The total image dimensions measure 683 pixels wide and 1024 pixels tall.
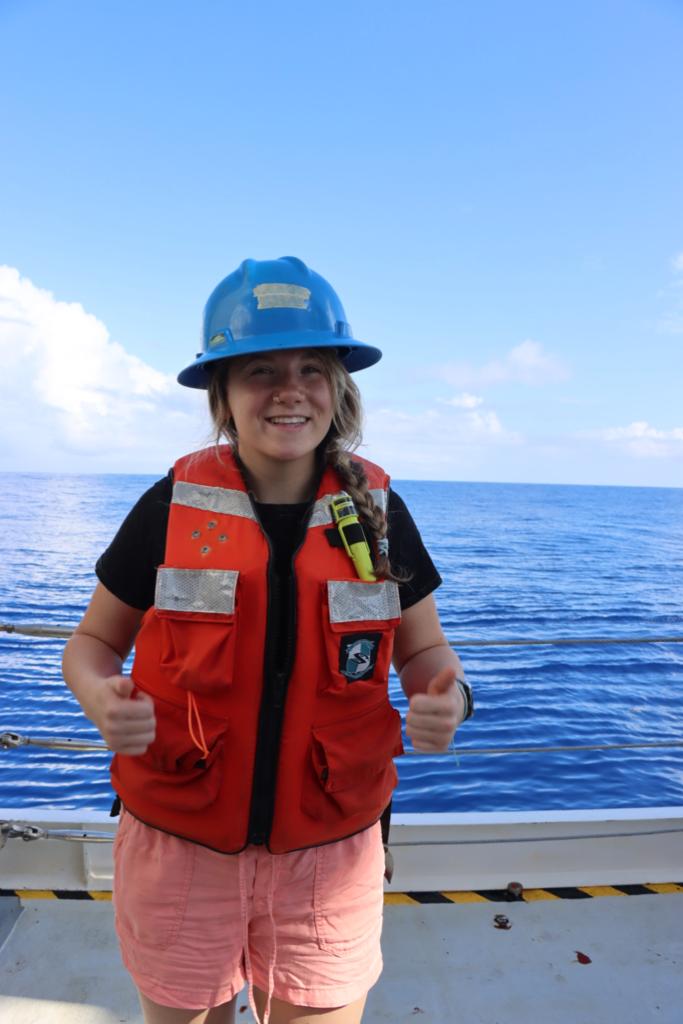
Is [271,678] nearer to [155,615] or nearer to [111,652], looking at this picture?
[155,615]

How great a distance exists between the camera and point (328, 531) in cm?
139

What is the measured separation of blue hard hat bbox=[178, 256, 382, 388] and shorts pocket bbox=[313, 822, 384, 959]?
3.30 feet

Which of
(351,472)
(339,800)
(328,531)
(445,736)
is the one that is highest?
(351,472)

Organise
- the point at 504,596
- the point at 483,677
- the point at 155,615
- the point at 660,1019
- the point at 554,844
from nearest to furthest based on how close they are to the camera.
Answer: the point at 155,615 < the point at 660,1019 < the point at 554,844 < the point at 483,677 < the point at 504,596

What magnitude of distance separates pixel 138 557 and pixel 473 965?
1.78m

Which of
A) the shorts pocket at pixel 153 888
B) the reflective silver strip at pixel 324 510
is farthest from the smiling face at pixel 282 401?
the shorts pocket at pixel 153 888

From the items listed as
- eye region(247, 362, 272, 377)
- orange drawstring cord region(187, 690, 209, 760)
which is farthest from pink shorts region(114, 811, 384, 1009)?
eye region(247, 362, 272, 377)

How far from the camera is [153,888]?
4.26 ft

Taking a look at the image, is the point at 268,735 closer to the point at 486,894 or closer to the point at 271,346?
the point at 271,346

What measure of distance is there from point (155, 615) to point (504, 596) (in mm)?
15625

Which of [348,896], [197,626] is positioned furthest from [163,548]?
[348,896]

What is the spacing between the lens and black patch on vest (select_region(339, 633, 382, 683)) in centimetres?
133

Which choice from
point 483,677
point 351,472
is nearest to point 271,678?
point 351,472

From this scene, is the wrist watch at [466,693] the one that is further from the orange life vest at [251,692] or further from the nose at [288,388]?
the nose at [288,388]
